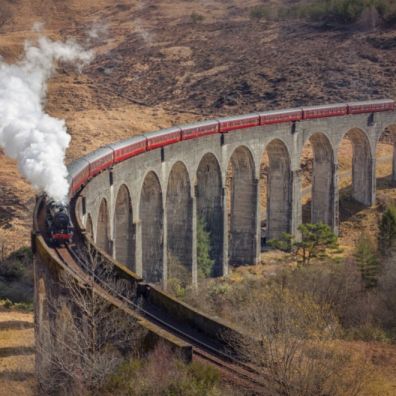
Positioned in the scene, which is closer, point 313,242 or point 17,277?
point 17,277

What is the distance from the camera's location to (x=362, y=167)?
56.1m

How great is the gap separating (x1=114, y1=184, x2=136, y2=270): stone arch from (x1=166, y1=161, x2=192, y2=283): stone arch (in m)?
4.03

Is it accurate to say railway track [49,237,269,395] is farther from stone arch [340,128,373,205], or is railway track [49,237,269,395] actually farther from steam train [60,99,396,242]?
stone arch [340,128,373,205]

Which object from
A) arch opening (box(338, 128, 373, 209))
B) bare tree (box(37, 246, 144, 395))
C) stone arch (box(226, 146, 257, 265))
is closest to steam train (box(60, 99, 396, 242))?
arch opening (box(338, 128, 373, 209))

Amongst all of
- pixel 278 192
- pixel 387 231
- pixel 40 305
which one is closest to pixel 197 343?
pixel 40 305

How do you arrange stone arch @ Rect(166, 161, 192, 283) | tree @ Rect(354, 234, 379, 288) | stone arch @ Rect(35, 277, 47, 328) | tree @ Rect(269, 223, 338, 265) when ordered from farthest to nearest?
tree @ Rect(269, 223, 338, 265)
stone arch @ Rect(166, 161, 192, 283)
tree @ Rect(354, 234, 379, 288)
stone arch @ Rect(35, 277, 47, 328)

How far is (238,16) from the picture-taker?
9619cm

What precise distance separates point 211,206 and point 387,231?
9.14 meters

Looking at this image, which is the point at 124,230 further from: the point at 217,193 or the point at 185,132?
the point at 217,193

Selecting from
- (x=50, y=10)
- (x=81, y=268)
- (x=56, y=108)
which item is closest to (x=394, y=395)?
(x=81, y=268)

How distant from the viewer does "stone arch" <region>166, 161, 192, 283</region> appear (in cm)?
4119

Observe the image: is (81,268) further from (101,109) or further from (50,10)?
(50,10)

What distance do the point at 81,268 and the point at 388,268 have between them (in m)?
14.3

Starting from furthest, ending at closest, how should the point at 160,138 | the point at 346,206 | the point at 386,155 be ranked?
the point at 386,155, the point at 346,206, the point at 160,138
